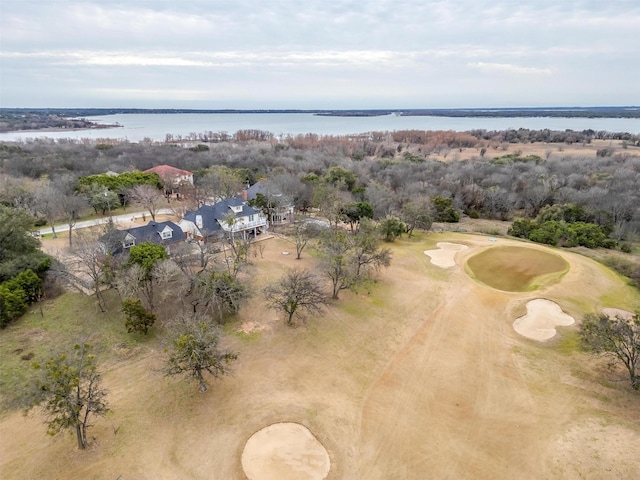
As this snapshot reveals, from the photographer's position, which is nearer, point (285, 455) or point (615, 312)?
point (285, 455)

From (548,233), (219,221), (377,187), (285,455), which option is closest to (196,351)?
(285,455)

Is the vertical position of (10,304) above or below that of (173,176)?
below

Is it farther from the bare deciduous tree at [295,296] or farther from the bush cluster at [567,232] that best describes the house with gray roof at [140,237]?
the bush cluster at [567,232]

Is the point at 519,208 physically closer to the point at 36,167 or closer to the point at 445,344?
the point at 445,344

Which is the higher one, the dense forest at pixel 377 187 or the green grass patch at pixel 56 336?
the dense forest at pixel 377 187

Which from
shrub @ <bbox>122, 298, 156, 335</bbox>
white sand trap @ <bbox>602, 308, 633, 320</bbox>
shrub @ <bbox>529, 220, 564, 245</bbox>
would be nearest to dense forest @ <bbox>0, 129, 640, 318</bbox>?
shrub @ <bbox>529, 220, 564, 245</bbox>

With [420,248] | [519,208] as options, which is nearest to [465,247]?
[420,248]

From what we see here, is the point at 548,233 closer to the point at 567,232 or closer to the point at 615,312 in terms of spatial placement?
the point at 567,232

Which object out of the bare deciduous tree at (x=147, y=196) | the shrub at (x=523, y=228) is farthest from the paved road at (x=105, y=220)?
the shrub at (x=523, y=228)
